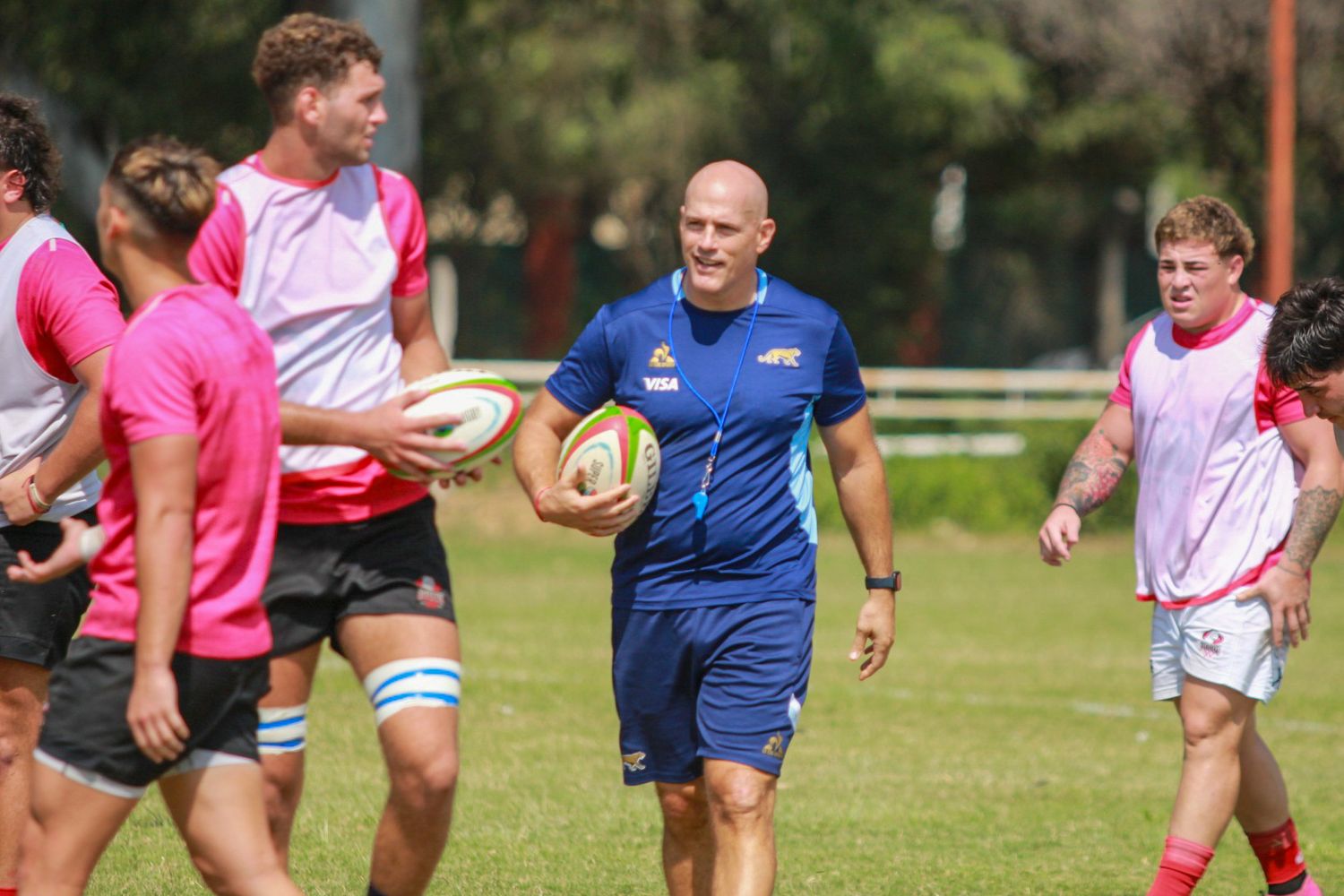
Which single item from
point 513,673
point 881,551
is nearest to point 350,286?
point 881,551

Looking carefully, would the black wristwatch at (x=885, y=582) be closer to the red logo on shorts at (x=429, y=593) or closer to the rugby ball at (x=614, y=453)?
the rugby ball at (x=614, y=453)

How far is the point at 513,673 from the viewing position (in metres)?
11.4

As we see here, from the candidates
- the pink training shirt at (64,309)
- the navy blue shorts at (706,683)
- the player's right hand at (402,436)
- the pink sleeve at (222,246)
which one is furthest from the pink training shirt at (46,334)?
the navy blue shorts at (706,683)

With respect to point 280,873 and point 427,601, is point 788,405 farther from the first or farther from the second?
point 280,873

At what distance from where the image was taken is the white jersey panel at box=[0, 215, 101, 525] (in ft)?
17.2

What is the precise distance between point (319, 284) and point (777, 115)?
86.5 ft

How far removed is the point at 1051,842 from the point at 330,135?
14.5 ft

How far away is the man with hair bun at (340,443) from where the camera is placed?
4633mm

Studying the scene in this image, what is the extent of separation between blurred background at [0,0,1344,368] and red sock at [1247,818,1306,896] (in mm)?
18628

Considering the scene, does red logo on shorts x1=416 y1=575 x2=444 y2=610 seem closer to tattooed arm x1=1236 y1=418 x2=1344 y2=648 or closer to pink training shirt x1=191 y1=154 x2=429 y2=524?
pink training shirt x1=191 y1=154 x2=429 y2=524

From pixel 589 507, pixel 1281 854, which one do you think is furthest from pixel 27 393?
pixel 1281 854

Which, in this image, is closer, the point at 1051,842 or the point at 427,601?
the point at 427,601

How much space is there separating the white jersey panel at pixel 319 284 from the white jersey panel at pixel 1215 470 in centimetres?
278

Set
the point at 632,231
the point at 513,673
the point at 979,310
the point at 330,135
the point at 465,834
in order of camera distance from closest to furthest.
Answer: the point at 330,135, the point at 465,834, the point at 513,673, the point at 632,231, the point at 979,310
